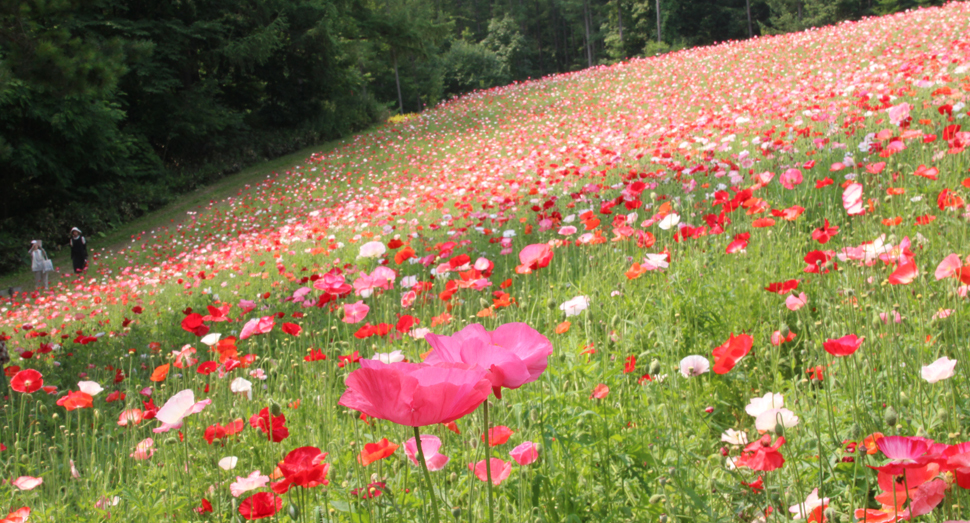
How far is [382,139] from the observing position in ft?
56.8

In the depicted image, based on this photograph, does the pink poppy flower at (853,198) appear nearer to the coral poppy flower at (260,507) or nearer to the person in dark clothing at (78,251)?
the coral poppy flower at (260,507)

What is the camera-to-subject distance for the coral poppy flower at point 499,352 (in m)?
0.67

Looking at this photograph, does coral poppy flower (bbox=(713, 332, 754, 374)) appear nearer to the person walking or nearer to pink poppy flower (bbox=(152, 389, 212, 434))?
pink poppy flower (bbox=(152, 389, 212, 434))

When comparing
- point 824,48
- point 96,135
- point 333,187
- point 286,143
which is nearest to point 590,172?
point 333,187

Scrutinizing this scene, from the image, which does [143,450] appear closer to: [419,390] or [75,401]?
[75,401]

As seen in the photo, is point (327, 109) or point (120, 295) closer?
point (120, 295)

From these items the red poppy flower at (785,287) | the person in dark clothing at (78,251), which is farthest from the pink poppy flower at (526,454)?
the person in dark clothing at (78,251)

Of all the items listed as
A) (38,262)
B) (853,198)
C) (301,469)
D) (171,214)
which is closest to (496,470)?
(301,469)

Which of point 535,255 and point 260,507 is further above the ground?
point 535,255

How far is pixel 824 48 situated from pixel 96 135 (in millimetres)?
18247

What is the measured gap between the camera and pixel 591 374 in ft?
4.98

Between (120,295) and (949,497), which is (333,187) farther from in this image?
(949,497)

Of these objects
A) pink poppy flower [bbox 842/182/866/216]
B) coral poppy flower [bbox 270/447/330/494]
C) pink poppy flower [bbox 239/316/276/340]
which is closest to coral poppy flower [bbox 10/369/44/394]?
pink poppy flower [bbox 239/316/276/340]

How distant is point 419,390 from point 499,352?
121 mm
